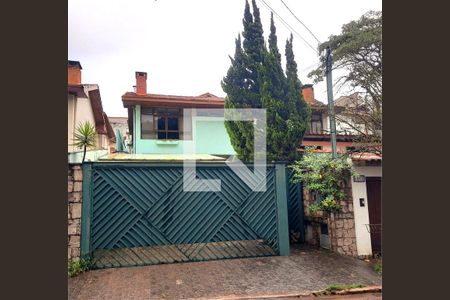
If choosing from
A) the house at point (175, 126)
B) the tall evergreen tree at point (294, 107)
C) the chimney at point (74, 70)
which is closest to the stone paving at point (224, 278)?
the tall evergreen tree at point (294, 107)

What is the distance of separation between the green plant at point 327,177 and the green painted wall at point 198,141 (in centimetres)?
777

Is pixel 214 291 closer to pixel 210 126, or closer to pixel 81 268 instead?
pixel 81 268

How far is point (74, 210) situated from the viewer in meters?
6.31

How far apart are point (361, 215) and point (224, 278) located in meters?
4.08

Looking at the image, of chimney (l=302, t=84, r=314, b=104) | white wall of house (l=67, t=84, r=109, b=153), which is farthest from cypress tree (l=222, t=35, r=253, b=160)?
chimney (l=302, t=84, r=314, b=104)

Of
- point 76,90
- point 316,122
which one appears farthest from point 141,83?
point 316,122

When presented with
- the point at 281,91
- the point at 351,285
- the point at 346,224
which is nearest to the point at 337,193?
the point at 346,224

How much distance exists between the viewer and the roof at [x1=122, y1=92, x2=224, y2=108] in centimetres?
1435

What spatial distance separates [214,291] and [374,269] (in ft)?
12.0

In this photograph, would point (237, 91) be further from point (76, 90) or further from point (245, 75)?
point (76, 90)

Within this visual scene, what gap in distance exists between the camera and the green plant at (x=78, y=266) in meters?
5.96

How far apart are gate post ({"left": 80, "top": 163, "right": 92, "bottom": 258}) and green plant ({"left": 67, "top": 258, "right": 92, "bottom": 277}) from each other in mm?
119

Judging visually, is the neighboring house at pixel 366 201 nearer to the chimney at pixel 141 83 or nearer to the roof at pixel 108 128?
the chimney at pixel 141 83

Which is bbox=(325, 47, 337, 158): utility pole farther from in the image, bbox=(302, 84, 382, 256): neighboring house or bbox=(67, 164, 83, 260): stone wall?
bbox=(67, 164, 83, 260): stone wall
